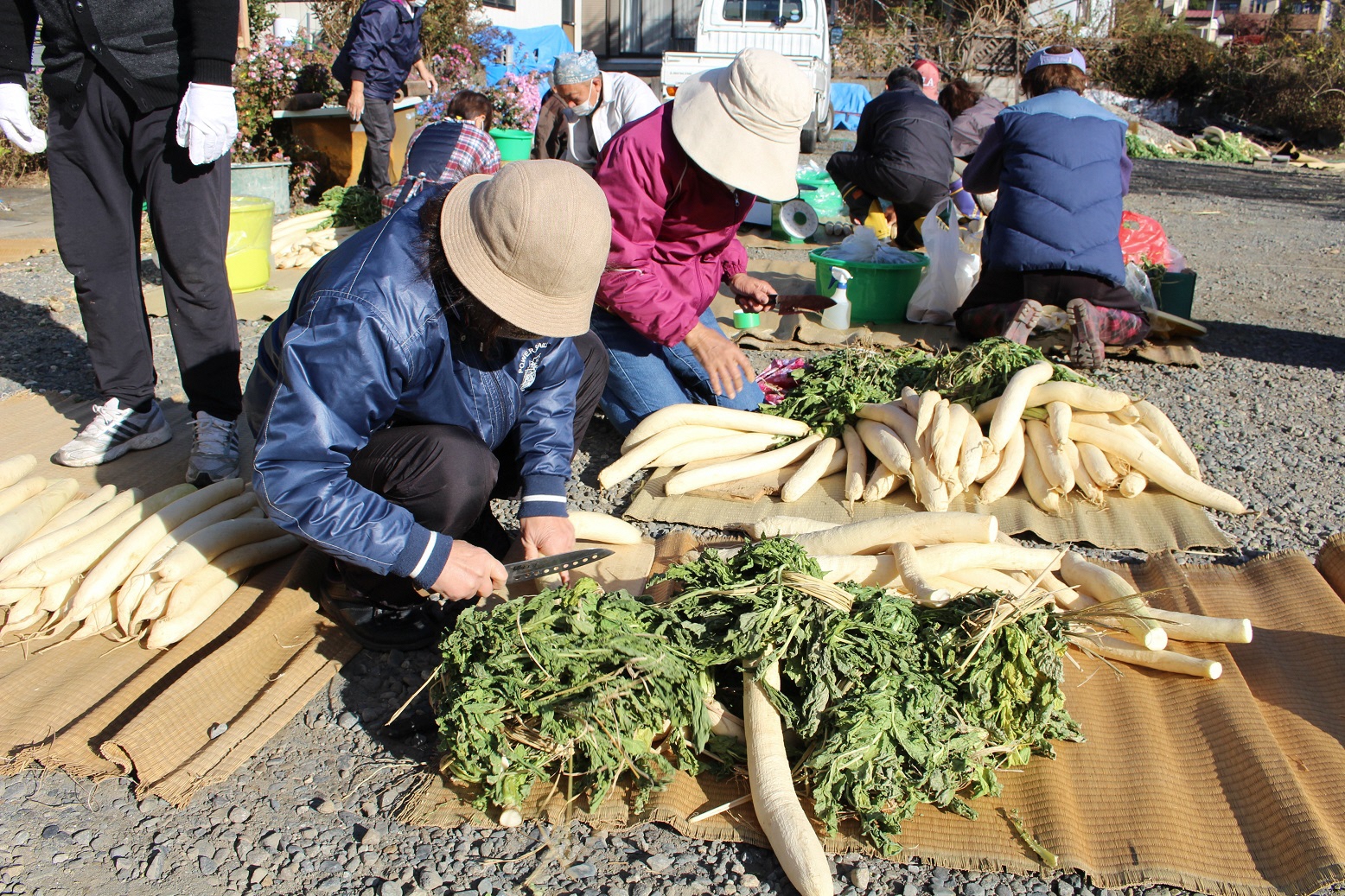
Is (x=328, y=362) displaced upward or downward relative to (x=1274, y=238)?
upward

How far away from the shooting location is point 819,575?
2123mm

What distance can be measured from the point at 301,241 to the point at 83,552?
4.72m

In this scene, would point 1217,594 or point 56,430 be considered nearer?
point 1217,594

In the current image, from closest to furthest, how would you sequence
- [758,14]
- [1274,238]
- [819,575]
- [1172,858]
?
[1172,858], [819,575], [1274,238], [758,14]

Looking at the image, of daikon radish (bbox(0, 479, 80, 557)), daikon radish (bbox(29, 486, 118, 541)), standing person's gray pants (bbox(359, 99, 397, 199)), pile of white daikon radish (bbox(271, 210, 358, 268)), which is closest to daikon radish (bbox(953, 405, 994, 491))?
daikon radish (bbox(29, 486, 118, 541))

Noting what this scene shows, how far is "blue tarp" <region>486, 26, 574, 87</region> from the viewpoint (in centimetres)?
1030

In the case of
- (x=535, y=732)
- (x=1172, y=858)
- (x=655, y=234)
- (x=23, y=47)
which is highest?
(x=23, y=47)

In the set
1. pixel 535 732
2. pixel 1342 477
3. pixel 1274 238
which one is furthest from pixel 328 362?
pixel 1274 238

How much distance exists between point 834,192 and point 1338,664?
602 cm

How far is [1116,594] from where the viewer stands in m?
2.36

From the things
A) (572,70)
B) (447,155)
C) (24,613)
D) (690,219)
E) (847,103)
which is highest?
(572,70)

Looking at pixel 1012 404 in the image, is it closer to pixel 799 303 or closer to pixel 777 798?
pixel 799 303

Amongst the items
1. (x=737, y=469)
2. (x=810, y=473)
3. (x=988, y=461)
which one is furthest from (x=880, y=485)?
(x=737, y=469)

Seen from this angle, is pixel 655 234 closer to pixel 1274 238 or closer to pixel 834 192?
pixel 834 192
